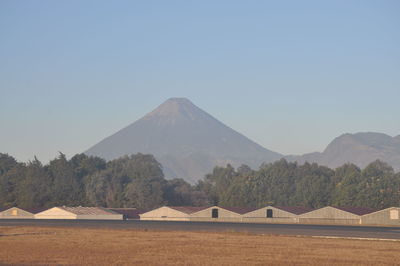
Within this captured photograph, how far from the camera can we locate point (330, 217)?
5586 inches

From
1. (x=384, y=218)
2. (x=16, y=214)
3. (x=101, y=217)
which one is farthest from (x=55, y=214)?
(x=384, y=218)

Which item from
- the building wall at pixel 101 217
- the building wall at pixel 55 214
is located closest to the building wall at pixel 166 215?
the building wall at pixel 101 217

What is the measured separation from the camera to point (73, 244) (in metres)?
63.0

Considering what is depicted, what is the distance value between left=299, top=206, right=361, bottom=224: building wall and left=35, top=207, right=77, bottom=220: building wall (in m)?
47.1

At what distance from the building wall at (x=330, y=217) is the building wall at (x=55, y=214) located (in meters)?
47.1

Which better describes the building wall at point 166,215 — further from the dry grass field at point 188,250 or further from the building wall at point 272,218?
the dry grass field at point 188,250

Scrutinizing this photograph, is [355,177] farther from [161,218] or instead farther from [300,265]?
[300,265]

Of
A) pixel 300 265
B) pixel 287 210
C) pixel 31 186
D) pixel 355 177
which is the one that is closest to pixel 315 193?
pixel 355 177

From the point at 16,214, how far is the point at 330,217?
68738 millimetres

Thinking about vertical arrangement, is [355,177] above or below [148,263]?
above

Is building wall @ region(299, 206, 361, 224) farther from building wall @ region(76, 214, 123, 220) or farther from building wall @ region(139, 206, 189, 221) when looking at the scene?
building wall @ region(76, 214, 123, 220)

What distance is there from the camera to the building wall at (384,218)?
135500 millimetres

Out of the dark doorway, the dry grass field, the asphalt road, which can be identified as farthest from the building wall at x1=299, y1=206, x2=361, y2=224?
the dry grass field

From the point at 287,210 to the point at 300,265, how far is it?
104m
